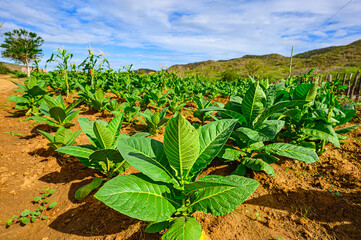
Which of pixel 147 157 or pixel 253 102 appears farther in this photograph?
pixel 253 102

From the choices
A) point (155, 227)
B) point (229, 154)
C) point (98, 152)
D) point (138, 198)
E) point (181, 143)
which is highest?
point (181, 143)

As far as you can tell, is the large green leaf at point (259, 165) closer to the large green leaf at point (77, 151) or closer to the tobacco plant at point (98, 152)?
the tobacco plant at point (98, 152)

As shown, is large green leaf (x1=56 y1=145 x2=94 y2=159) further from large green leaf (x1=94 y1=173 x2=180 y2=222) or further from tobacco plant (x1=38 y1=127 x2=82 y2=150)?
large green leaf (x1=94 y1=173 x2=180 y2=222)

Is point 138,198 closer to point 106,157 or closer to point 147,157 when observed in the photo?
point 147,157

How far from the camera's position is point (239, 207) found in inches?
73.2

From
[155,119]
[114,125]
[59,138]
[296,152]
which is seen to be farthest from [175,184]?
[155,119]

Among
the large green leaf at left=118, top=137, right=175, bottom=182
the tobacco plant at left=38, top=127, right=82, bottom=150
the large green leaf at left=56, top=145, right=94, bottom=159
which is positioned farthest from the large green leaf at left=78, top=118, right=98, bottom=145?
the large green leaf at left=118, top=137, right=175, bottom=182

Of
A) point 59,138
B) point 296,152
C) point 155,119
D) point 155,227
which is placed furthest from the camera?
point 155,119

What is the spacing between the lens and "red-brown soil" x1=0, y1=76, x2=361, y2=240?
158 cm

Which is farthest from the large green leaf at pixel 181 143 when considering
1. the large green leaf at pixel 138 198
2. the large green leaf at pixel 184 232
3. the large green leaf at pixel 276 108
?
the large green leaf at pixel 276 108

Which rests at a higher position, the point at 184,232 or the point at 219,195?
the point at 219,195

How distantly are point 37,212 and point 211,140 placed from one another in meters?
1.95

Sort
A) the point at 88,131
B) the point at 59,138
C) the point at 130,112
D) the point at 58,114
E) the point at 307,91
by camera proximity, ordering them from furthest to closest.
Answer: the point at 130,112 → the point at 58,114 → the point at 307,91 → the point at 59,138 → the point at 88,131

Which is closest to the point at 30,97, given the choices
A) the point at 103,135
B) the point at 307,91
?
the point at 103,135
